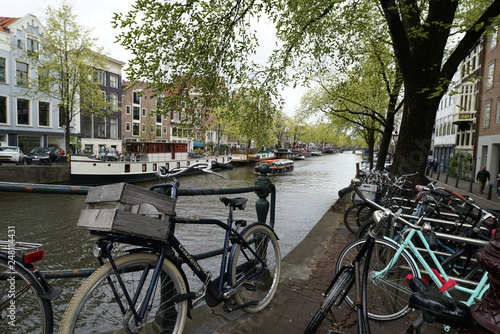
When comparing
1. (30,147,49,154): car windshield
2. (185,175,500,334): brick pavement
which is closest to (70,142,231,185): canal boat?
(30,147,49,154): car windshield

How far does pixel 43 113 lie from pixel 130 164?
1515cm

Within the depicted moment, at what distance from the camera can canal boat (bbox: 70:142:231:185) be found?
20.2 meters

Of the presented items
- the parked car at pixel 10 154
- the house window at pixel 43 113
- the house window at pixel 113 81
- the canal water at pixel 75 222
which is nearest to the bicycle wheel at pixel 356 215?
the canal water at pixel 75 222

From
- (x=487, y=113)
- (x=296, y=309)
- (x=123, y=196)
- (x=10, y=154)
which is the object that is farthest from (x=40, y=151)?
(x=487, y=113)

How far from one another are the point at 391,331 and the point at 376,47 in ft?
38.8

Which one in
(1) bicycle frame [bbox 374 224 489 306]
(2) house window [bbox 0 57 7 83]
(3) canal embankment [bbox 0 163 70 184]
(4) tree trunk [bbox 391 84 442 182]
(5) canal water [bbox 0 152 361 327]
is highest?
(2) house window [bbox 0 57 7 83]

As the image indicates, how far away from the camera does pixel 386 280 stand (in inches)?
110

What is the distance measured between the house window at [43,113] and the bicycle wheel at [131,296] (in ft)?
113

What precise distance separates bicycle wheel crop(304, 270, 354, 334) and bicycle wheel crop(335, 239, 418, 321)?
0.36m

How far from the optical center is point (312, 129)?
8619cm

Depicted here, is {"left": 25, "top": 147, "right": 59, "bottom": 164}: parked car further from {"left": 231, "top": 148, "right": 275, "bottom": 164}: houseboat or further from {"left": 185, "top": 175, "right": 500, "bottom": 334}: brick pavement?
{"left": 185, "top": 175, "right": 500, "bottom": 334}: brick pavement

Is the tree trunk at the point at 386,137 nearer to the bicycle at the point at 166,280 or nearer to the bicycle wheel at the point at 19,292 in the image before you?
the bicycle at the point at 166,280

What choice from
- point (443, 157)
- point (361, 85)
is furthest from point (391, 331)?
point (443, 157)

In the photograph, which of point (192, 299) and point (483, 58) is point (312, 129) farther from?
point (192, 299)
